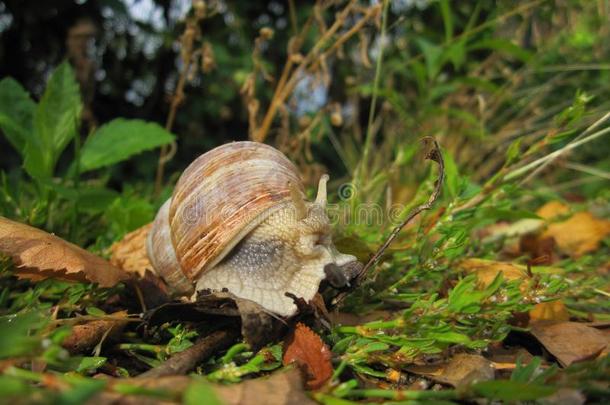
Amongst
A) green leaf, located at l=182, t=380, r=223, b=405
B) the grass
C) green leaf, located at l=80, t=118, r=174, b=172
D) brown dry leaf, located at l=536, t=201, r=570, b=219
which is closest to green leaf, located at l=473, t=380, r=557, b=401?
the grass

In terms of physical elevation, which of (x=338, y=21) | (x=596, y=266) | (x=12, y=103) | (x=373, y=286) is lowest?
(x=596, y=266)

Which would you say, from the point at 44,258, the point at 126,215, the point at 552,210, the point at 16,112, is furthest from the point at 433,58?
the point at 44,258

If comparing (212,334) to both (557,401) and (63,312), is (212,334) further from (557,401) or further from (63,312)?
(557,401)

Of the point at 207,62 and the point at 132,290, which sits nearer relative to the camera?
the point at 132,290

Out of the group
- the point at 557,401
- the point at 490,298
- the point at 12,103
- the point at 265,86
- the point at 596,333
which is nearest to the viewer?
the point at 557,401

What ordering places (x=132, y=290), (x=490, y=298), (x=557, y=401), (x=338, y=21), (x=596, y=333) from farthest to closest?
(x=338, y=21)
(x=132, y=290)
(x=596, y=333)
(x=490, y=298)
(x=557, y=401)

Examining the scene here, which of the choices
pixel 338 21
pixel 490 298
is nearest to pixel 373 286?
pixel 490 298

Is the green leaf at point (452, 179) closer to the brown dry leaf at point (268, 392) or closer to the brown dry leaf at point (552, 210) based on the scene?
the brown dry leaf at point (268, 392)
